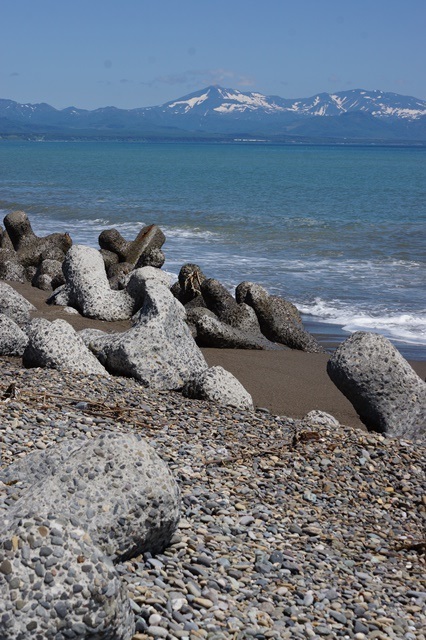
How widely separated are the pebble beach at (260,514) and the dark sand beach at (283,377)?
1711 millimetres

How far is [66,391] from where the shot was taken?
25.4 ft

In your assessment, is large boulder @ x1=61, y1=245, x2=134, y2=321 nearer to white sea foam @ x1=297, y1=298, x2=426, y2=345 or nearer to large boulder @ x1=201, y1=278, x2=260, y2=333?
large boulder @ x1=201, y1=278, x2=260, y2=333

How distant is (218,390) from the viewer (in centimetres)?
842

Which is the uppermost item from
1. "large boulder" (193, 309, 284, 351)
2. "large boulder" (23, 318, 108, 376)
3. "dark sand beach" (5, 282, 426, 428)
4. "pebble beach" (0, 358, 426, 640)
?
"large boulder" (23, 318, 108, 376)

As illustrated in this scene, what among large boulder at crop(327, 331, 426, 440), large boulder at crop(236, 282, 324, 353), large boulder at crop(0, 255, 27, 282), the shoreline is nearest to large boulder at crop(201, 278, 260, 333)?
large boulder at crop(236, 282, 324, 353)

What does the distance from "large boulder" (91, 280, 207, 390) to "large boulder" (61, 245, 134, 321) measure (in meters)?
4.15

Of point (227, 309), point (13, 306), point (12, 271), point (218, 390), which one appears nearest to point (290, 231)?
point (12, 271)

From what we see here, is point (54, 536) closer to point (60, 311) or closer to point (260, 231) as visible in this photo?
point (60, 311)

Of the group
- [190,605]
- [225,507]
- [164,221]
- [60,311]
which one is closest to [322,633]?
[190,605]

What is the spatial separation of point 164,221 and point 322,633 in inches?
1233

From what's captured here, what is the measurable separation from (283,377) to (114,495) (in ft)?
22.2

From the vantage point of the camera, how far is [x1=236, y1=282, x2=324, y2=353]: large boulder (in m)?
13.8

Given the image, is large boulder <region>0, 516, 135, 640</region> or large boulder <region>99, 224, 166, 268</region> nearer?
large boulder <region>0, 516, 135, 640</region>

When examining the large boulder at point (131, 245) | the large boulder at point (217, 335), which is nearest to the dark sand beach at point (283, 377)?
the large boulder at point (217, 335)
